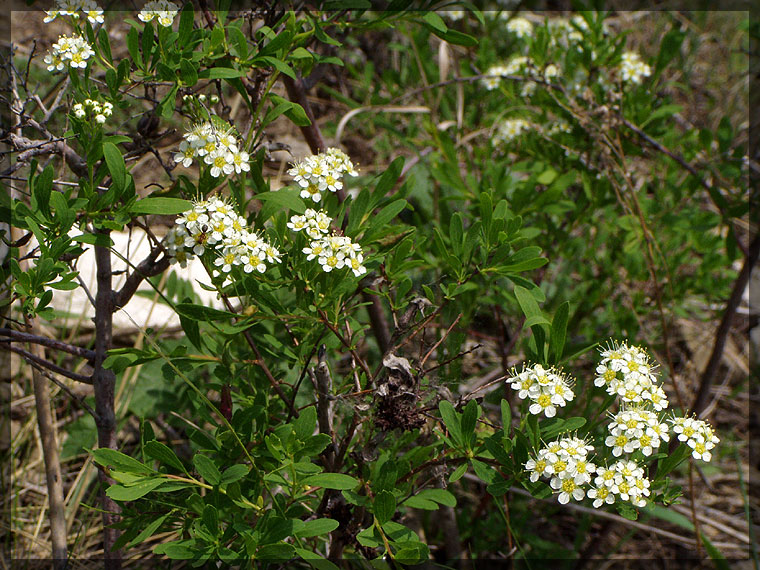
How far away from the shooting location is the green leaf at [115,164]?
50.4 inches

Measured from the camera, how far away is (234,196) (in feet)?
4.76

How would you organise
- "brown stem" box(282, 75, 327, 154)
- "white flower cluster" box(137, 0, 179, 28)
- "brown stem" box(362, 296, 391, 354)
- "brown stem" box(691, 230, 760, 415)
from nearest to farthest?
"white flower cluster" box(137, 0, 179, 28) → "brown stem" box(282, 75, 327, 154) → "brown stem" box(362, 296, 391, 354) → "brown stem" box(691, 230, 760, 415)

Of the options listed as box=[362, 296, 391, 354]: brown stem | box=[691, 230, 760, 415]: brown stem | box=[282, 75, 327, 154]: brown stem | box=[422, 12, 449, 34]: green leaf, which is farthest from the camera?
box=[691, 230, 760, 415]: brown stem

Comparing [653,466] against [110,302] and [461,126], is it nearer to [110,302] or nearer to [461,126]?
[110,302]

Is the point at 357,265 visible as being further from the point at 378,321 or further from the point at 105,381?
the point at 105,381

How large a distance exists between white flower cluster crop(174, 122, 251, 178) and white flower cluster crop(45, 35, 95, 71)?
0.88 feet

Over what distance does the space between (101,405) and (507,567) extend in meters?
1.50

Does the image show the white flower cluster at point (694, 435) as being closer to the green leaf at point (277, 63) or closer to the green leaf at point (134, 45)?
the green leaf at point (277, 63)

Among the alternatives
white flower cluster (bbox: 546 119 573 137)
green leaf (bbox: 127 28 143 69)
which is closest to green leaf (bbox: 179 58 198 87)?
green leaf (bbox: 127 28 143 69)

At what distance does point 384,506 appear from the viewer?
1.37 m

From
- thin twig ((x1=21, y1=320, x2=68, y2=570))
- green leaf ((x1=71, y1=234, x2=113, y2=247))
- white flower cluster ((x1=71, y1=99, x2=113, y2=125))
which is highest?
white flower cluster ((x1=71, y1=99, x2=113, y2=125))

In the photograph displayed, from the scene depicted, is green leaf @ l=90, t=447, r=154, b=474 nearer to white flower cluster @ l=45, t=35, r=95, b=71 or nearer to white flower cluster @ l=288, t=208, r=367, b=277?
white flower cluster @ l=288, t=208, r=367, b=277

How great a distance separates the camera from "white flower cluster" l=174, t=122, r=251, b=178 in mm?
1330

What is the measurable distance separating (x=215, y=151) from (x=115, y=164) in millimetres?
187
